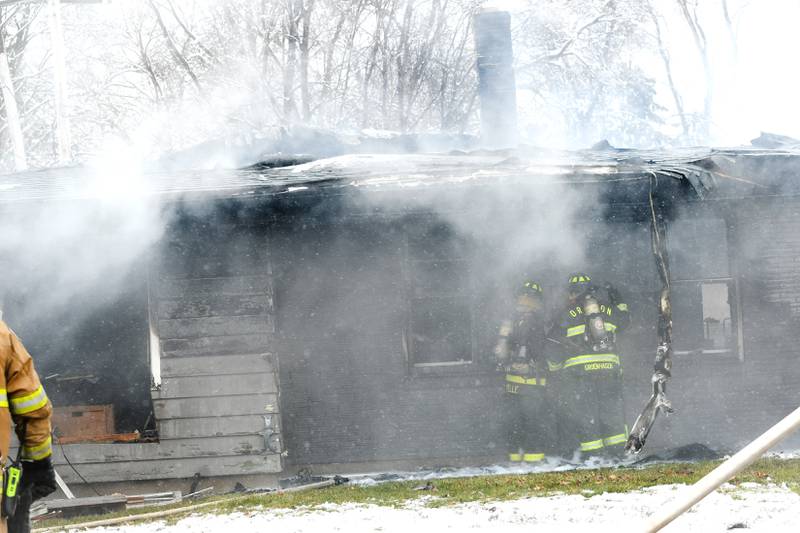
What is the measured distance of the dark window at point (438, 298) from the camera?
32.5 feet

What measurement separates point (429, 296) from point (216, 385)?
2387 mm

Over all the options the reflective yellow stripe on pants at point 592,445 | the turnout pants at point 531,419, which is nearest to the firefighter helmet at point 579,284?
the turnout pants at point 531,419

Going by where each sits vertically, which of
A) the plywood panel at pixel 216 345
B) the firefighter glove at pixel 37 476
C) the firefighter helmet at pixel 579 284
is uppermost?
the firefighter helmet at pixel 579 284

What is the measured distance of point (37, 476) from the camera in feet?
15.6

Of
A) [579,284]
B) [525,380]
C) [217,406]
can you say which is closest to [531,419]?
[525,380]

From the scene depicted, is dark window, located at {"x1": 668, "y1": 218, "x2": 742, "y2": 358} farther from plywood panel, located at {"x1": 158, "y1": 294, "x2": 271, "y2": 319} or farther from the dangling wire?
plywood panel, located at {"x1": 158, "y1": 294, "x2": 271, "y2": 319}

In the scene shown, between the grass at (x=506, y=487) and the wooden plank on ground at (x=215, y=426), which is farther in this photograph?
the wooden plank on ground at (x=215, y=426)

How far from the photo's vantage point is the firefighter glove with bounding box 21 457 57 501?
4.73m

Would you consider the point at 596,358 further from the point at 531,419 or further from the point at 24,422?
the point at 24,422

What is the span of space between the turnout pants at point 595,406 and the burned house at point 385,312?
0.73 m

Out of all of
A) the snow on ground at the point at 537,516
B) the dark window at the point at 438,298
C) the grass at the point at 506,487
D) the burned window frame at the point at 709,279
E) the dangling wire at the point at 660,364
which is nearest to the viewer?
the snow on ground at the point at 537,516

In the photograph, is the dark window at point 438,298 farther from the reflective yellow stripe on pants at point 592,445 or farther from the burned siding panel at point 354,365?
the reflective yellow stripe on pants at point 592,445

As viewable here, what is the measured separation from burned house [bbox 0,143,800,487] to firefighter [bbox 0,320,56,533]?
4580mm

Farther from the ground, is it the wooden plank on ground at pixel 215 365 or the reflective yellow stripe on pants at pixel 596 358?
the wooden plank on ground at pixel 215 365
